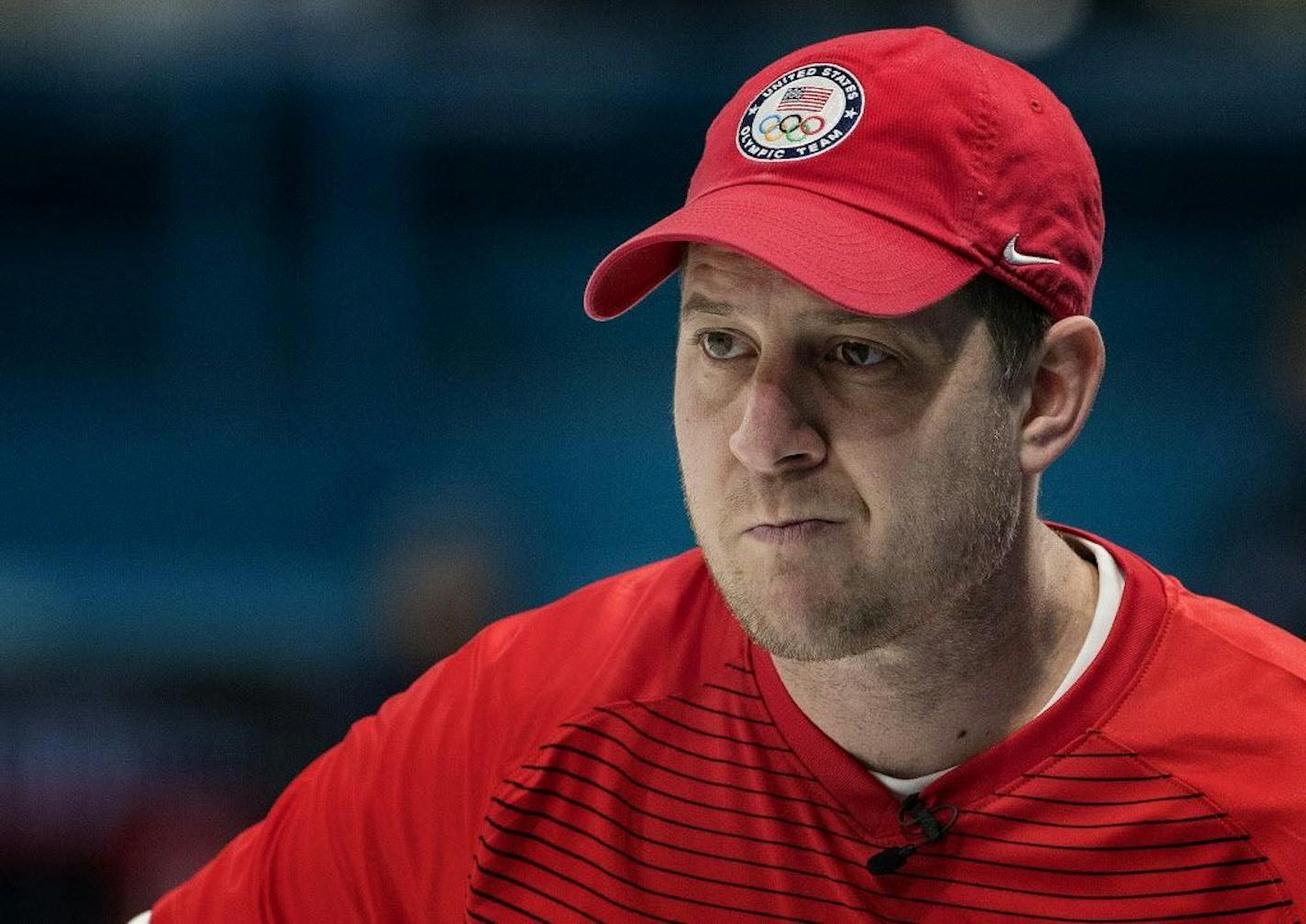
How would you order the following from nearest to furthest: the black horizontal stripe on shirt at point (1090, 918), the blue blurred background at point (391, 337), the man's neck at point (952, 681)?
the black horizontal stripe on shirt at point (1090, 918), the man's neck at point (952, 681), the blue blurred background at point (391, 337)

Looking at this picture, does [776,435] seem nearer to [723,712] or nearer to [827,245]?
[827,245]

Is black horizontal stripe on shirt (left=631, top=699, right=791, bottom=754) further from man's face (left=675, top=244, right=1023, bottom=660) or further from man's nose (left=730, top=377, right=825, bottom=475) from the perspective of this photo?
man's nose (left=730, top=377, right=825, bottom=475)

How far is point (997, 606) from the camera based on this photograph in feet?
6.00

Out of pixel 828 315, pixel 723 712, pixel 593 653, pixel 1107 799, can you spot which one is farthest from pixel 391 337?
pixel 1107 799

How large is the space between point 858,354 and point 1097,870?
542 mm

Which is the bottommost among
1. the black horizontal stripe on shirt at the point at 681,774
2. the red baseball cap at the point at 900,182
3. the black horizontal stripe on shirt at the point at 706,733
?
the black horizontal stripe on shirt at the point at 681,774

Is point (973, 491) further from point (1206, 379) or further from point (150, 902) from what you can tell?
point (1206, 379)

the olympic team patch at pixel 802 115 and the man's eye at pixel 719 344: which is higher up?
the olympic team patch at pixel 802 115

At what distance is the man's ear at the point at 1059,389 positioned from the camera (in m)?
1.80

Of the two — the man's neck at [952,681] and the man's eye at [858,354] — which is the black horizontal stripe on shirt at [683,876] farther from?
the man's eye at [858,354]

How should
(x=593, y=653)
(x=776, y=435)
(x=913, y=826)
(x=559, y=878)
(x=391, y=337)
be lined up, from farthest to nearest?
(x=391, y=337), (x=593, y=653), (x=559, y=878), (x=913, y=826), (x=776, y=435)

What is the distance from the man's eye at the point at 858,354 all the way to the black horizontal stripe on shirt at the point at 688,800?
1.58ft

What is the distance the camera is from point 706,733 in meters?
1.91

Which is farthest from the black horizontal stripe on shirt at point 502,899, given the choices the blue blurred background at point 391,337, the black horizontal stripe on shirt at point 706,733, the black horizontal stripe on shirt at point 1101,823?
the blue blurred background at point 391,337
